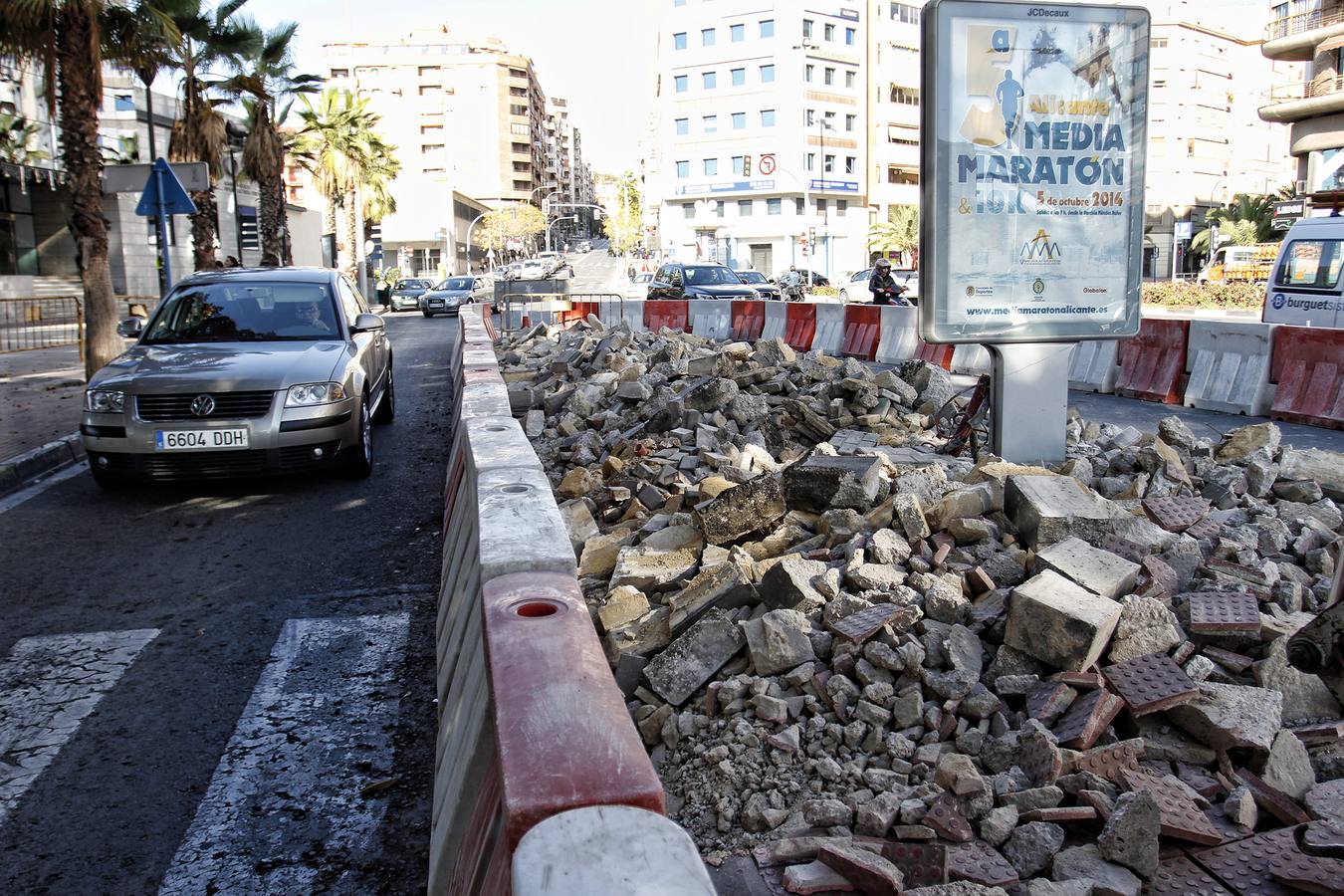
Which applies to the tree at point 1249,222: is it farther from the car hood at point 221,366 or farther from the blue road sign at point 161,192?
the car hood at point 221,366

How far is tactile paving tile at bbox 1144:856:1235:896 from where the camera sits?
278 centimetres

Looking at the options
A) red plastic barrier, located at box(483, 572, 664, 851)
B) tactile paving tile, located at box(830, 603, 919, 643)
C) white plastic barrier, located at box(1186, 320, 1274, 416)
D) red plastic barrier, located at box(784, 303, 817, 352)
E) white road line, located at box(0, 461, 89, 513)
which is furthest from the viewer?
red plastic barrier, located at box(784, 303, 817, 352)

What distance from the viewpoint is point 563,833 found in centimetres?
165

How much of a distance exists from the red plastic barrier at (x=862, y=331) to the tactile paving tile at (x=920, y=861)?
15104 millimetres

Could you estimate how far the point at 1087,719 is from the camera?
11.0 ft

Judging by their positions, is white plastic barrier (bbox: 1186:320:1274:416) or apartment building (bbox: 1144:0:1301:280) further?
apartment building (bbox: 1144:0:1301:280)

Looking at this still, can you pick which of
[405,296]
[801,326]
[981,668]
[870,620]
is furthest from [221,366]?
[405,296]

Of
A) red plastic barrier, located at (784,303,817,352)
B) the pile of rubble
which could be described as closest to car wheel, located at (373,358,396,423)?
the pile of rubble

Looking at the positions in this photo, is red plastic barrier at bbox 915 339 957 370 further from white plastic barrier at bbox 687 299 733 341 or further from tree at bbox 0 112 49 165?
tree at bbox 0 112 49 165

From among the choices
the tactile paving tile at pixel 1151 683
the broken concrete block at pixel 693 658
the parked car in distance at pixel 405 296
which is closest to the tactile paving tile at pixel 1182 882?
the tactile paving tile at pixel 1151 683

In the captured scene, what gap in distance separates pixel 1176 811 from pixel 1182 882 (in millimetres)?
Answer: 227

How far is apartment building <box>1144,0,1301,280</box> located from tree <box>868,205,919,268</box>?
16607mm

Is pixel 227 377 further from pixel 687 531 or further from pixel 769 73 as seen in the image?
pixel 769 73

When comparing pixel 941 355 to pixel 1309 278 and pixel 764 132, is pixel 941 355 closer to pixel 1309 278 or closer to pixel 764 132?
pixel 1309 278
